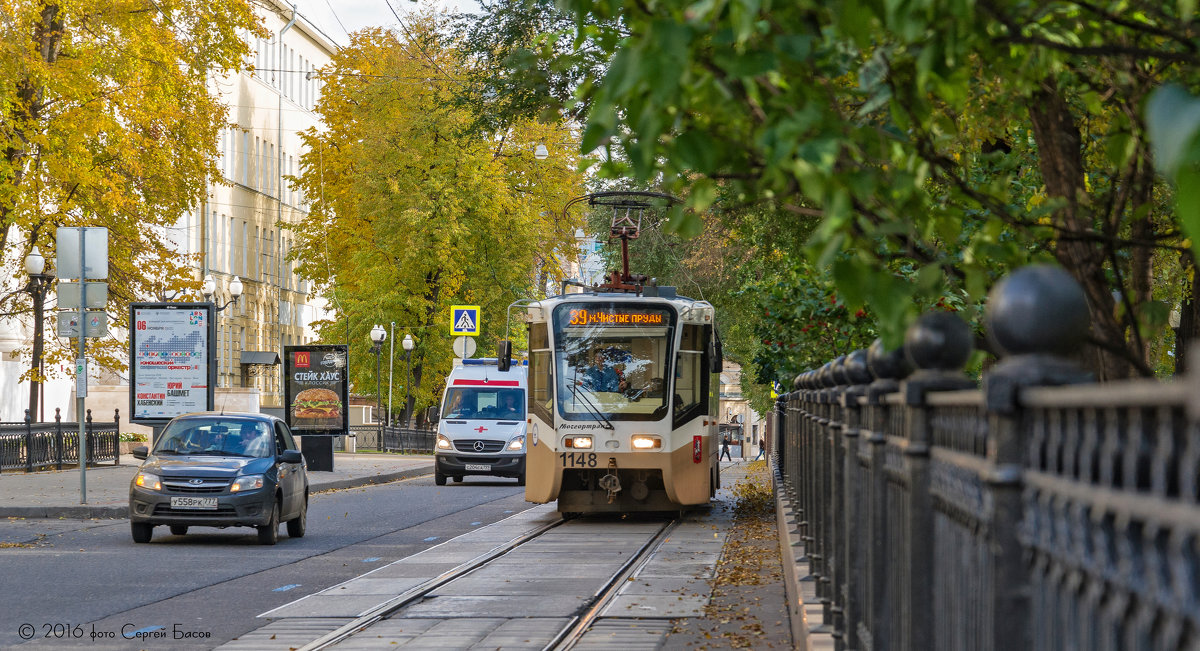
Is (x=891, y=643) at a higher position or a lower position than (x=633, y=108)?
lower

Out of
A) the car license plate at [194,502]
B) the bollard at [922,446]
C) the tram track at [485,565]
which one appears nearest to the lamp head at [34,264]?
the car license plate at [194,502]

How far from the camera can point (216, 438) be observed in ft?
58.1

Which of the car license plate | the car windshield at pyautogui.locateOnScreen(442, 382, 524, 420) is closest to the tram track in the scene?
the car license plate

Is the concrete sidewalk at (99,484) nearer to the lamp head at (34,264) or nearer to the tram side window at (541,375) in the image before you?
the lamp head at (34,264)

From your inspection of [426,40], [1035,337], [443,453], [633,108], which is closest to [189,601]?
[426,40]

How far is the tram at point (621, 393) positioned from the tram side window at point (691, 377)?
0.04 ft

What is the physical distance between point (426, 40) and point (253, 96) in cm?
5541

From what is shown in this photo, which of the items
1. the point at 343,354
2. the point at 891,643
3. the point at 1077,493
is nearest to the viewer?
the point at 1077,493

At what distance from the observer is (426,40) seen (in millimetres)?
17797

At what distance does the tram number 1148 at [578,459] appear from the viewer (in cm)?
2027

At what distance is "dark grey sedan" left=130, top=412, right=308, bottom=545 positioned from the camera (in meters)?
16.7

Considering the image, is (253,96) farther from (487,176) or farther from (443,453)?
(443,453)

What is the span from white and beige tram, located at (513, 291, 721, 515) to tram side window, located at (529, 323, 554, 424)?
13 millimetres

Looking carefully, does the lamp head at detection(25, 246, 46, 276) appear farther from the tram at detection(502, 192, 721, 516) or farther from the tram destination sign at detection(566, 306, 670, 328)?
the tram destination sign at detection(566, 306, 670, 328)
